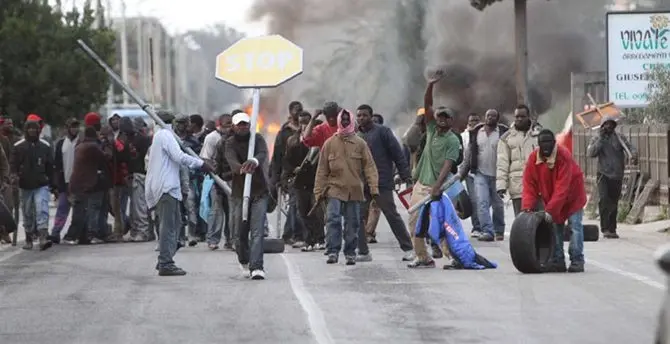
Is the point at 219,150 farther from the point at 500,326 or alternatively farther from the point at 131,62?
the point at 131,62

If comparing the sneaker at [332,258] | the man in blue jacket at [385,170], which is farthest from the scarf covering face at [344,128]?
the sneaker at [332,258]

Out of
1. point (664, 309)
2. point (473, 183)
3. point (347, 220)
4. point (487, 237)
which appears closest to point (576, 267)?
point (347, 220)

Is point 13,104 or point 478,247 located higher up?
point 13,104

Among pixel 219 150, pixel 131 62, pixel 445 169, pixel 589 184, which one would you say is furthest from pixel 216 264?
pixel 131 62

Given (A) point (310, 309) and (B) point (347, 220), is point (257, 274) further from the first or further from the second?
(A) point (310, 309)

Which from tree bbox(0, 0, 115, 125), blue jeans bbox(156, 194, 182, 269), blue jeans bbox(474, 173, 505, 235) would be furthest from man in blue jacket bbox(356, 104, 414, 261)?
tree bbox(0, 0, 115, 125)

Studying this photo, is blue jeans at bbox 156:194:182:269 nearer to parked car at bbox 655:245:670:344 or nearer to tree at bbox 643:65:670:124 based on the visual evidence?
parked car at bbox 655:245:670:344

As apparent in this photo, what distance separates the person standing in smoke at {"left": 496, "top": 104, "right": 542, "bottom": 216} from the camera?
19.0 metres

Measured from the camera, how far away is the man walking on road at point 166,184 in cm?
1555

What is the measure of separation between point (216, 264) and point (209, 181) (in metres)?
3.64

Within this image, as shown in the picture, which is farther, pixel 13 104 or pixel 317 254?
pixel 13 104

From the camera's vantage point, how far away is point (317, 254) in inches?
730

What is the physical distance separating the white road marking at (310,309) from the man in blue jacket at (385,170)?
127 cm

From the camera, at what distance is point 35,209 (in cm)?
2092
